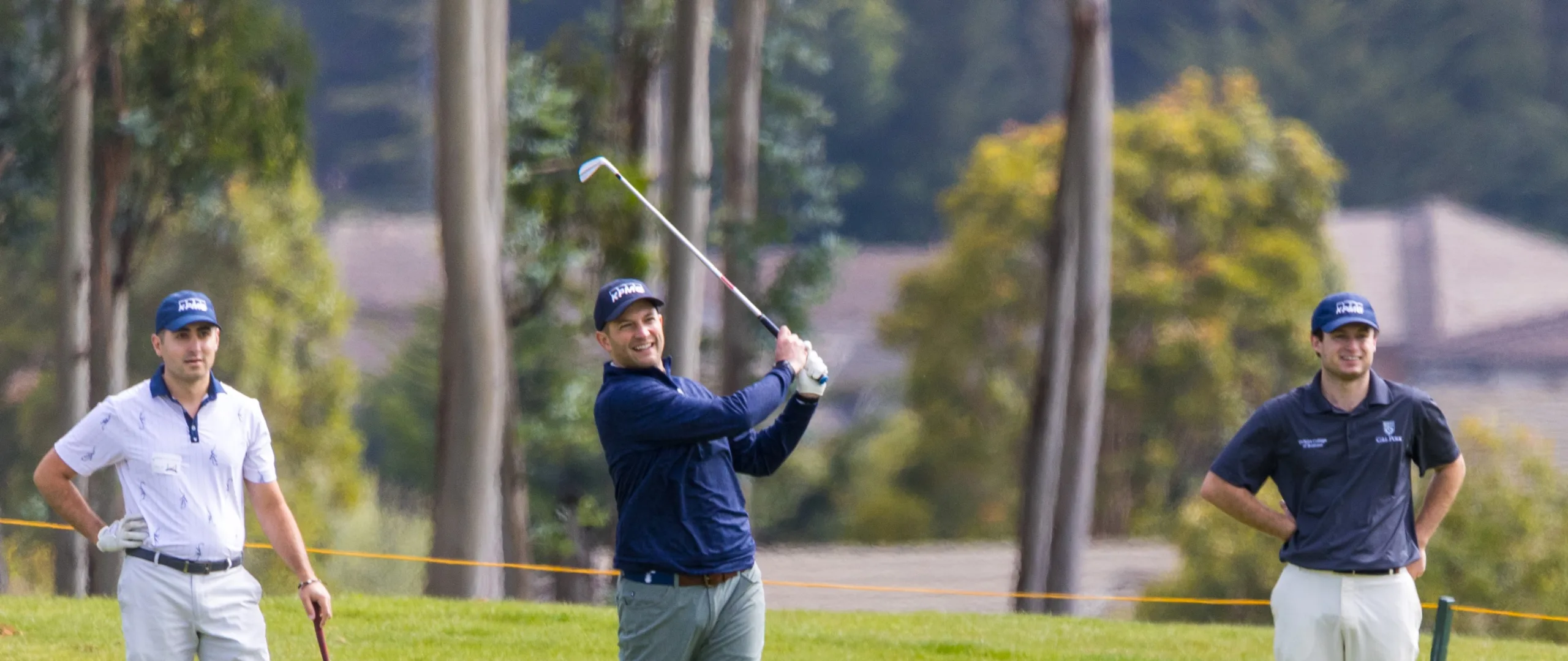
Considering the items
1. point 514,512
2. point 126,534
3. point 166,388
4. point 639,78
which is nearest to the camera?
point 126,534

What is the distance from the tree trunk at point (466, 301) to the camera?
1917 cm

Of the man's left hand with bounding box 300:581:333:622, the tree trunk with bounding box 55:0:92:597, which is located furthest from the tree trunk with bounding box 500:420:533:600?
the man's left hand with bounding box 300:581:333:622

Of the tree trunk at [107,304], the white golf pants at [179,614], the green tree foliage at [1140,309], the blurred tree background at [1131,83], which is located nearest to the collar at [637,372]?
the white golf pants at [179,614]

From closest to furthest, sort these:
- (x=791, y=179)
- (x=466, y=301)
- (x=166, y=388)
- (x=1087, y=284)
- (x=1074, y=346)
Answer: (x=166, y=388) < (x=466, y=301) < (x=1087, y=284) < (x=1074, y=346) < (x=791, y=179)

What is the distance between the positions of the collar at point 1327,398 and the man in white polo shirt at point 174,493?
3373mm

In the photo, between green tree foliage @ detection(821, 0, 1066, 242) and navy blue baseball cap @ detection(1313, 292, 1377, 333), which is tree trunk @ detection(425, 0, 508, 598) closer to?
navy blue baseball cap @ detection(1313, 292, 1377, 333)

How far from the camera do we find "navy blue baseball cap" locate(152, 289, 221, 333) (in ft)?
22.5

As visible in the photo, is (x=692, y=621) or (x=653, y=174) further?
(x=653, y=174)

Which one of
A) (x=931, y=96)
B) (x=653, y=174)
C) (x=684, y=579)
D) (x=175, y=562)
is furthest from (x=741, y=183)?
(x=931, y=96)

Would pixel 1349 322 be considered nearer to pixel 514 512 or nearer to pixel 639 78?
pixel 514 512

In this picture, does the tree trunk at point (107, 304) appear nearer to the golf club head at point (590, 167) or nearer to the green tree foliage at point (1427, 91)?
the golf club head at point (590, 167)

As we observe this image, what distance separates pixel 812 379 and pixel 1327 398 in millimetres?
1910

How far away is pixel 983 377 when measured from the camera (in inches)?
1599

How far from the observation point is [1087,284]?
870 inches
